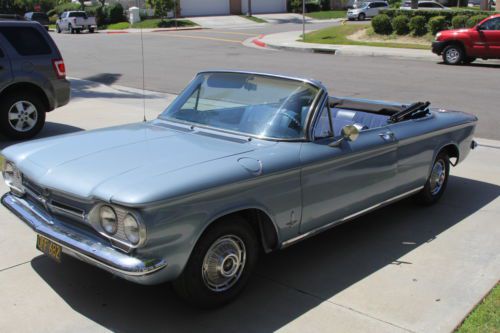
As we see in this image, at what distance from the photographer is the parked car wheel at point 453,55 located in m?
20.7

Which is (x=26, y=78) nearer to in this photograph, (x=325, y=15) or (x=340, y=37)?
(x=340, y=37)

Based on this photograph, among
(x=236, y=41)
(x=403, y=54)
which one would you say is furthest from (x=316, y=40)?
(x=403, y=54)

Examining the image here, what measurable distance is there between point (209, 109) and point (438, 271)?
2.31 metres

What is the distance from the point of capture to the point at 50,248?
160 inches

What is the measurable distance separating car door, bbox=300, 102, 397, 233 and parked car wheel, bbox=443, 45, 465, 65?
16.8 m

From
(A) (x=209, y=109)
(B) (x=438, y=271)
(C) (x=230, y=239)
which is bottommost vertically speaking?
(B) (x=438, y=271)

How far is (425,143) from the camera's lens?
19.1 ft

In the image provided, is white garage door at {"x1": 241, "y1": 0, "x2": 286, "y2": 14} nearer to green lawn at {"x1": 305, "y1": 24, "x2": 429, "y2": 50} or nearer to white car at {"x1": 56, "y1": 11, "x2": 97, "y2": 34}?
white car at {"x1": 56, "y1": 11, "x2": 97, "y2": 34}

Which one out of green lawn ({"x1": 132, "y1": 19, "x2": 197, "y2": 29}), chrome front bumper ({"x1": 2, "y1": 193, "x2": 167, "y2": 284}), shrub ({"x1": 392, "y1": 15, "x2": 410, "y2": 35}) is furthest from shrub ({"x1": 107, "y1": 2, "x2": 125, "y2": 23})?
chrome front bumper ({"x1": 2, "y1": 193, "x2": 167, "y2": 284})

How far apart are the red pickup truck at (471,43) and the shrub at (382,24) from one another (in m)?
8.22

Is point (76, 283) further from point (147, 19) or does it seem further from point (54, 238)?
point (147, 19)

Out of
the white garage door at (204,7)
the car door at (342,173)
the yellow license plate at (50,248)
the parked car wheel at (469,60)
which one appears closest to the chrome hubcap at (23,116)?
the yellow license plate at (50,248)

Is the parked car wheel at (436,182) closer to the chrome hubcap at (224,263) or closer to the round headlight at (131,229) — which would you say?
the chrome hubcap at (224,263)

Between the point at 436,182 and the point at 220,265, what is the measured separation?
10.8 ft
